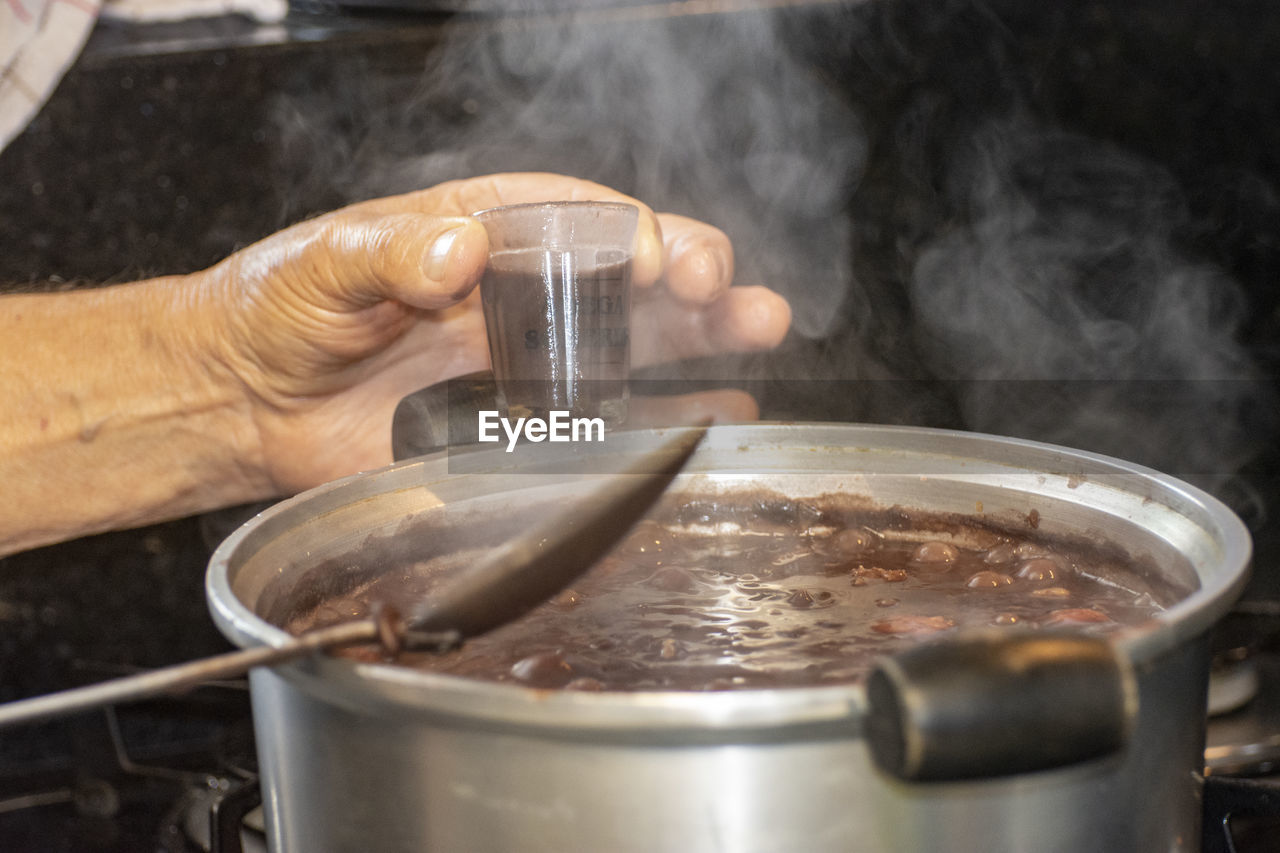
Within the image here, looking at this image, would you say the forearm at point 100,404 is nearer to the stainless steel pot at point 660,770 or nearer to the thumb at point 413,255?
the thumb at point 413,255

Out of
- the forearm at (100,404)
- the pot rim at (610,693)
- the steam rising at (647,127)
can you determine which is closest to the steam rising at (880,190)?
the steam rising at (647,127)

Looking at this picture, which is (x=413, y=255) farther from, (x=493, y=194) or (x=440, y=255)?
(x=493, y=194)

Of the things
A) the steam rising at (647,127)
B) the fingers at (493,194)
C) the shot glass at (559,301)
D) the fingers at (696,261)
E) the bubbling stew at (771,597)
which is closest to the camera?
the bubbling stew at (771,597)

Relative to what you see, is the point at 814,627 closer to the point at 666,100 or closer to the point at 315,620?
the point at 315,620

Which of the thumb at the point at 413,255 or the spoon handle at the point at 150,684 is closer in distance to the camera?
the spoon handle at the point at 150,684

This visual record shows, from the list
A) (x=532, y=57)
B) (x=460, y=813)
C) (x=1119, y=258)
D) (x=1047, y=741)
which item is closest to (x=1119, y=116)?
(x=1119, y=258)

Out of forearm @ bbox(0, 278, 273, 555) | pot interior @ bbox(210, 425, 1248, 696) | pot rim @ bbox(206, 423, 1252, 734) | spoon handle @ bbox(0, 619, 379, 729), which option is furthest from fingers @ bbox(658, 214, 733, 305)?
spoon handle @ bbox(0, 619, 379, 729)

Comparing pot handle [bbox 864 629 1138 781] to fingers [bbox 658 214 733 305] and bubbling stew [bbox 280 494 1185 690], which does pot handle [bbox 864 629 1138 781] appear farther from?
fingers [bbox 658 214 733 305]

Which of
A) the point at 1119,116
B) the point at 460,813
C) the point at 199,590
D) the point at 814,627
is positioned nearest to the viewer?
the point at 460,813
